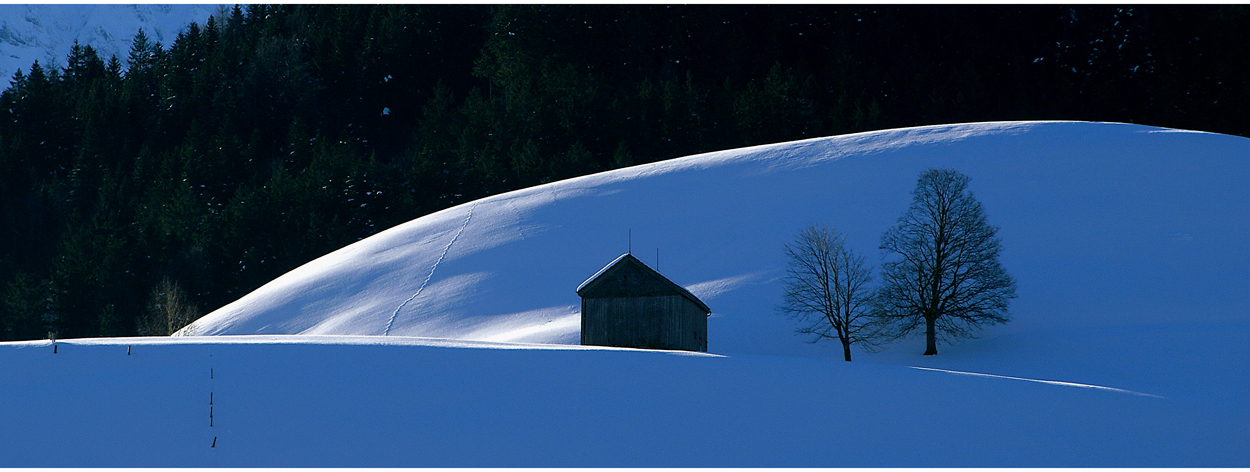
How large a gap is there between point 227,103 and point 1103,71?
81542 millimetres

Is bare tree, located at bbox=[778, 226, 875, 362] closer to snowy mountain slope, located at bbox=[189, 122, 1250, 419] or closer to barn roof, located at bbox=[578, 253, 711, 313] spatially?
snowy mountain slope, located at bbox=[189, 122, 1250, 419]

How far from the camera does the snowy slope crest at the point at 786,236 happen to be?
30.9 metres

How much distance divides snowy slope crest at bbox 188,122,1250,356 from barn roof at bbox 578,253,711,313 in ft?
15.1

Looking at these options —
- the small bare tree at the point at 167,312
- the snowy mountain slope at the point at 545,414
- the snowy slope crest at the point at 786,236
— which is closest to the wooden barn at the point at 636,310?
the snowy slope crest at the point at 786,236

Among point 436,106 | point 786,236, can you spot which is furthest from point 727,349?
point 436,106

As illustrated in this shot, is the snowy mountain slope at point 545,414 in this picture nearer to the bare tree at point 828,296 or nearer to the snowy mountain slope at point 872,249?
the snowy mountain slope at point 872,249

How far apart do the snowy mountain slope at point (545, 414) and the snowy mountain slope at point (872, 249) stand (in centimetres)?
700

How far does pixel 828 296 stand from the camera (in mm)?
28688

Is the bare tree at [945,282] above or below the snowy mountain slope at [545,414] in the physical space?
above

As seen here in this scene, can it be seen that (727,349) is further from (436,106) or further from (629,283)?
(436,106)

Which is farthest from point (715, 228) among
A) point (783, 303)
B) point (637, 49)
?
point (637, 49)

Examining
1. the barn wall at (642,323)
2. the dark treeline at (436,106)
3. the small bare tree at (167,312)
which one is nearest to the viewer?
the barn wall at (642,323)

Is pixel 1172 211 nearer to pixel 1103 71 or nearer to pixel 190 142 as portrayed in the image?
pixel 1103 71

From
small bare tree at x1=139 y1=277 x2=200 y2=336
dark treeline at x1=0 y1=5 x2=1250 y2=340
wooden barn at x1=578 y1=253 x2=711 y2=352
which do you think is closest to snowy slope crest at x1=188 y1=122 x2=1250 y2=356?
wooden barn at x1=578 y1=253 x2=711 y2=352
